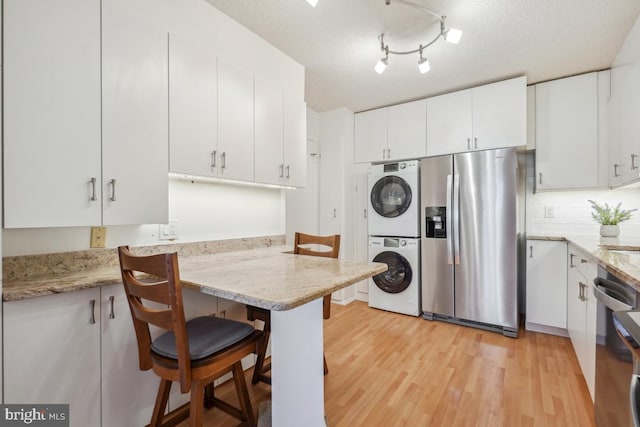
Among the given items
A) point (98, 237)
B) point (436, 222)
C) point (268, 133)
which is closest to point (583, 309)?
point (436, 222)

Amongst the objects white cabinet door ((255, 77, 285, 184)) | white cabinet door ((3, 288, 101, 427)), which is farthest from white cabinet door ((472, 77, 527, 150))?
white cabinet door ((3, 288, 101, 427))

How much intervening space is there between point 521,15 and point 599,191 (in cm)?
202

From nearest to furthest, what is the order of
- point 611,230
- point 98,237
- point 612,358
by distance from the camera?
point 612,358, point 98,237, point 611,230

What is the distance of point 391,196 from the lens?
337cm

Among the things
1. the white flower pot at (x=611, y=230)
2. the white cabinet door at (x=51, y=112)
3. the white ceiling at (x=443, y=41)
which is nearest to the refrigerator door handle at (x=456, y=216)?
the white ceiling at (x=443, y=41)

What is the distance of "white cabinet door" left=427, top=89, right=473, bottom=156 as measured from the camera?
9.97ft

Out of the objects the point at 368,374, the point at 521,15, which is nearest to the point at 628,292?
the point at 368,374

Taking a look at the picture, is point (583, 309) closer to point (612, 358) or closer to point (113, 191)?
point (612, 358)

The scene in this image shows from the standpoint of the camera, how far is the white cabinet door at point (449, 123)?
9.97ft

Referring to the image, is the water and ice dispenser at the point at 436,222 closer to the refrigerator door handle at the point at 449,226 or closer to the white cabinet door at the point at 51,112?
the refrigerator door handle at the point at 449,226

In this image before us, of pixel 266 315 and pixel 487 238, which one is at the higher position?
pixel 487 238

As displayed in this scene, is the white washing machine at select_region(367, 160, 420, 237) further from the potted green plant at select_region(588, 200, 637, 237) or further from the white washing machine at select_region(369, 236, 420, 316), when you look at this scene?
the potted green plant at select_region(588, 200, 637, 237)

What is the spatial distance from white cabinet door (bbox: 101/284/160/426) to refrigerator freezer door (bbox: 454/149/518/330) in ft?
8.95

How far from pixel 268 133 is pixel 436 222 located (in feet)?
6.34
